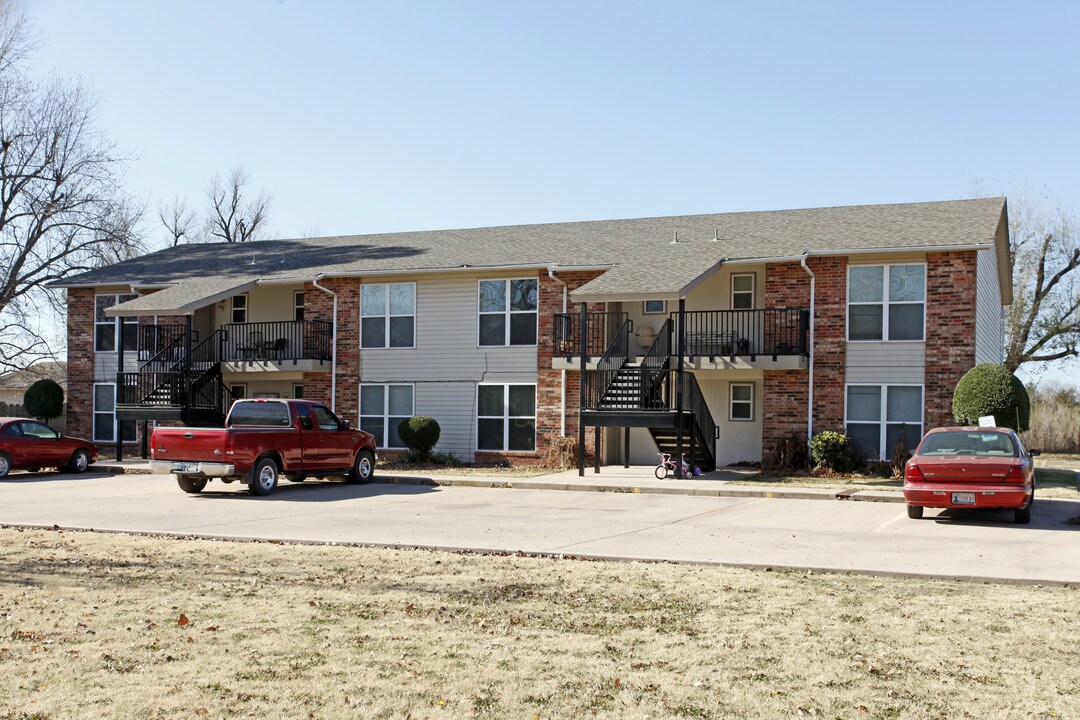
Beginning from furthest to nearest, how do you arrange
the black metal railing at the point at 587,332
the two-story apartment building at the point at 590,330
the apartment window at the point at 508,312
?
the apartment window at the point at 508,312 → the black metal railing at the point at 587,332 → the two-story apartment building at the point at 590,330

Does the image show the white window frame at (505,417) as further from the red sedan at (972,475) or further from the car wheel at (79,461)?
the red sedan at (972,475)

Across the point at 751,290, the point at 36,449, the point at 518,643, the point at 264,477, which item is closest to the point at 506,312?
the point at 751,290

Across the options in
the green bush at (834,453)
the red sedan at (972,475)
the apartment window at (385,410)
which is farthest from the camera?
the apartment window at (385,410)

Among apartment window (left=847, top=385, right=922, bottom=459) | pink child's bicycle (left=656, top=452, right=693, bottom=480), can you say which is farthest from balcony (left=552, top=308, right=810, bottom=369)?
pink child's bicycle (left=656, top=452, right=693, bottom=480)

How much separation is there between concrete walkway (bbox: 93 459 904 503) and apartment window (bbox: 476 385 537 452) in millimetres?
2607

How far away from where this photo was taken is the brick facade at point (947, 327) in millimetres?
23438

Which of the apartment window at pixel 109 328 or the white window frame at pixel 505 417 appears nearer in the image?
the white window frame at pixel 505 417

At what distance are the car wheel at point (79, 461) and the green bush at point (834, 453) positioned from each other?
17.1 m

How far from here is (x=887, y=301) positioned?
24.2m

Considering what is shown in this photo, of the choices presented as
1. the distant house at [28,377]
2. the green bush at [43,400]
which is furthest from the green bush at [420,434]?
the distant house at [28,377]

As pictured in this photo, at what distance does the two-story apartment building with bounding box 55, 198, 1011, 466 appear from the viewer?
2380 cm

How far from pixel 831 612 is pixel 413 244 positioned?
82.0ft

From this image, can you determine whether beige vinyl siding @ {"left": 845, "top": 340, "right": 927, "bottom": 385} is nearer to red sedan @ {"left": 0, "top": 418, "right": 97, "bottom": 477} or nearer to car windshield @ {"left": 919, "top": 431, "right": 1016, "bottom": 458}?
car windshield @ {"left": 919, "top": 431, "right": 1016, "bottom": 458}

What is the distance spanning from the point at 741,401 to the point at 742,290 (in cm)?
270
